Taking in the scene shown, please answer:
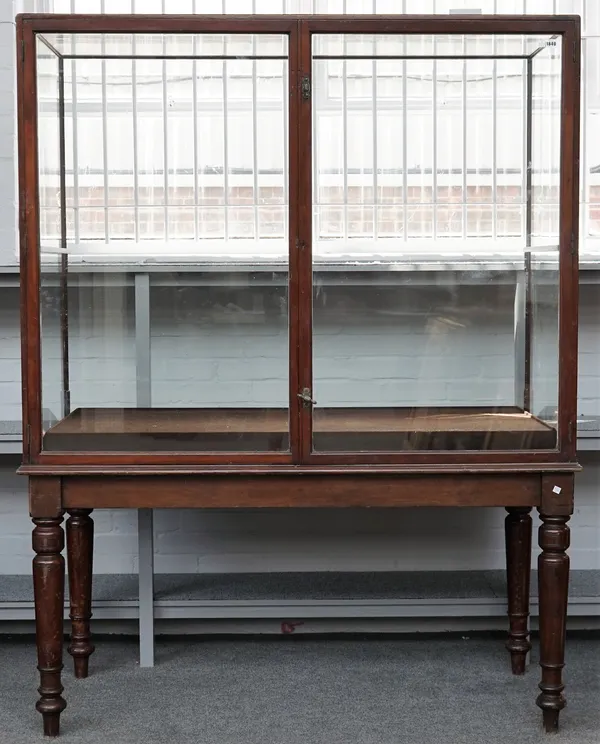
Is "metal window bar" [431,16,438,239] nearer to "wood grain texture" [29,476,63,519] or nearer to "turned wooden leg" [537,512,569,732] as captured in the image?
"turned wooden leg" [537,512,569,732]

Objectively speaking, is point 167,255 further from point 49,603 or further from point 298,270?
point 49,603

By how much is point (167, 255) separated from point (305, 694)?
54.7 inches

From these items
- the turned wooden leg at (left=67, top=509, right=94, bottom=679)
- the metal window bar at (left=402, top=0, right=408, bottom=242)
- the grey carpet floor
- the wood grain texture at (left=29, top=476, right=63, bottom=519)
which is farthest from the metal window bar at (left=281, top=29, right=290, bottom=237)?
the grey carpet floor

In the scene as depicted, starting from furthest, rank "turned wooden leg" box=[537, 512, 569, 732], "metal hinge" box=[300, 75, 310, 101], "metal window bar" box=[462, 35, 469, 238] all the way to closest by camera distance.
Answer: "metal window bar" box=[462, 35, 469, 238], "turned wooden leg" box=[537, 512, 569, 732], "metal hinge" box=[300, 75, 310, 101]

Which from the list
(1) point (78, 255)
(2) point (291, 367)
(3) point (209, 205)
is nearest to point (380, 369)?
(2) point (291, 367)

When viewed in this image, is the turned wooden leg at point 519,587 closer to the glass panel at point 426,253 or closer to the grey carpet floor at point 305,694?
the grey carpet floor at point 305,694

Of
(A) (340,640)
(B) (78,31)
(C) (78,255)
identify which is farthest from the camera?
(A) (340,640)

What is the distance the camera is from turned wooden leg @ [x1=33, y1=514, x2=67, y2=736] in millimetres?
2920

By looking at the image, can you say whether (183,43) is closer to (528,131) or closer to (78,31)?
(78,31)

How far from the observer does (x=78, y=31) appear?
112 inches

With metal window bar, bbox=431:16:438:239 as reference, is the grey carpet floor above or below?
below

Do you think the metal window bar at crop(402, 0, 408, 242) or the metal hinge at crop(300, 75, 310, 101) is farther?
the metal window bar at crop(402, 0, 408, 242)

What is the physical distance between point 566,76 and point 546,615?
1454 millimetres

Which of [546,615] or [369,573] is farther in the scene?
[369,573]
